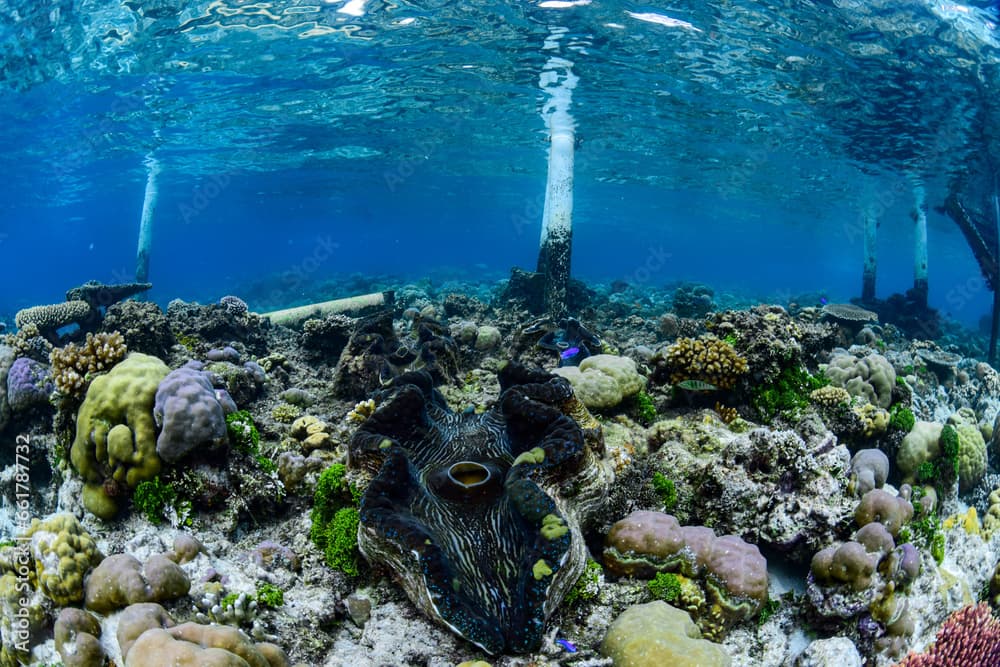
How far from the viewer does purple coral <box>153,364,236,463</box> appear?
403 centimetres

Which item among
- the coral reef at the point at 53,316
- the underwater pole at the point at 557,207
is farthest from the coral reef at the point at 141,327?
the underwater pole at the point at 557,207

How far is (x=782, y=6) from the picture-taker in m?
11.5

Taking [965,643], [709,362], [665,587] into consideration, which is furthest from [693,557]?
[709,362]

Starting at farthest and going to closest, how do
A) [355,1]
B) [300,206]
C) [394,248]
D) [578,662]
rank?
[394,248] → [300,206] → [355,1] → [578,662]

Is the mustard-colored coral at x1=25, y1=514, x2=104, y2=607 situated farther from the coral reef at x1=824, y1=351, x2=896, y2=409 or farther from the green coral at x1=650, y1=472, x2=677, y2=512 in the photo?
the coral reef at x1=824, y1=351, x2=896, y2=409

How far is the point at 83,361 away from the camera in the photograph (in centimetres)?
472

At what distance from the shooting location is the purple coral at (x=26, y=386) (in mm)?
5414

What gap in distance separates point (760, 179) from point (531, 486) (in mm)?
35385

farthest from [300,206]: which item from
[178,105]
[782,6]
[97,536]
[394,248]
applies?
[394,248]

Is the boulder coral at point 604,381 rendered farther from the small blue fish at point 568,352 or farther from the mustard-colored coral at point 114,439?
the mustard-colored coral at point 114,439

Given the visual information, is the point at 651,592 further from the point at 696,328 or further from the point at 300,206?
the point at 300,206

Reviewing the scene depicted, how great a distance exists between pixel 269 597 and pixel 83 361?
3.16 metres

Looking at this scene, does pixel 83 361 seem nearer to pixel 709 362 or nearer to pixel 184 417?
pixel 184 417

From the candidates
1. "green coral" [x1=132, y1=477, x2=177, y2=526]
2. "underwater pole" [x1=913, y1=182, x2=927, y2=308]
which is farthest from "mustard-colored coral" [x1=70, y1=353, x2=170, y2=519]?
"underwater pole" [x1=913, y1=182, x2=927, y2=308]
